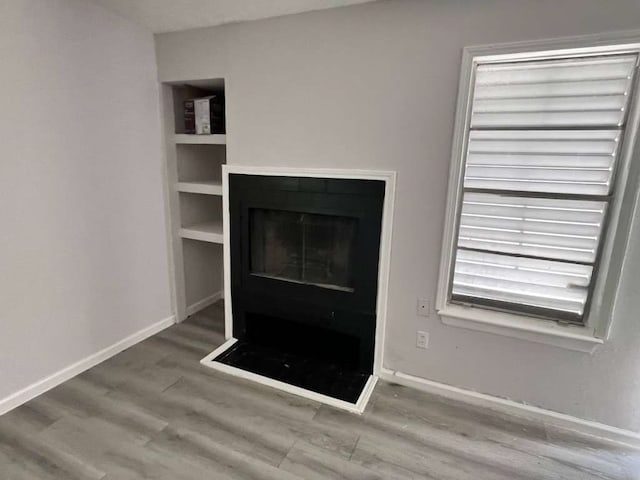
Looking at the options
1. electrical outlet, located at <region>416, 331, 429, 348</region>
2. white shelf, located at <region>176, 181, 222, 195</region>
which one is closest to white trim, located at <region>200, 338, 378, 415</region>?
electrical outlet, located at <region>416, 331, 429, 348</region>

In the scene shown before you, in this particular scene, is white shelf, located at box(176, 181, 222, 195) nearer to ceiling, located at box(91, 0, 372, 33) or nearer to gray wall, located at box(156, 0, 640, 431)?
gray wall, located at box(156, 0, 640, 431)

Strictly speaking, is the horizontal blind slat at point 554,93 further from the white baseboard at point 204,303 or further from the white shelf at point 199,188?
the white baseboard at point 204,303

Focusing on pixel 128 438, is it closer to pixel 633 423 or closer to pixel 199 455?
pixel 199 455

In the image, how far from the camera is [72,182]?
83.7 inches

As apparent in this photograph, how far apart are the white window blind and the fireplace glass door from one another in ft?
2.31

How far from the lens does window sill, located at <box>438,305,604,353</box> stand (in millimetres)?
1823

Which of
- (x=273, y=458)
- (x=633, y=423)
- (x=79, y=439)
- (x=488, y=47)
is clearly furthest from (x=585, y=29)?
(x=79, y=439)

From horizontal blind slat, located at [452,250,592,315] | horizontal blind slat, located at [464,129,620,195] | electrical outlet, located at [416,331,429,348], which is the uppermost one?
horizontal blind slat, located at [464,129,620,195]

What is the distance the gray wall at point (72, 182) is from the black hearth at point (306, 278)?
751 mm

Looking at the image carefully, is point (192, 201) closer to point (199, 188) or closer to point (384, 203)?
point (199, 188)

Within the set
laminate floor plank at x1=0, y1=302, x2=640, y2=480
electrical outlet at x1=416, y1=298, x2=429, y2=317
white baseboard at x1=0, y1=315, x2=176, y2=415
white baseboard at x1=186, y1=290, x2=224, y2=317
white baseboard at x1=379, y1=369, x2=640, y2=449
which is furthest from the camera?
white baseboard at x1=186, y1=290, x2=224, y2=317

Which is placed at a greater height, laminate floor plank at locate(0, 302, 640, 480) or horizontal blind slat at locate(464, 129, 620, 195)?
horizontal blind slat at locate(464, 129, 620, 195)

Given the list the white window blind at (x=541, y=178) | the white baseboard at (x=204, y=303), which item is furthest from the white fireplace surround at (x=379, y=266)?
the white baseboard at (x=204, y=303)

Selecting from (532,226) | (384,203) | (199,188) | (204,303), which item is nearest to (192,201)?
(199,188)
